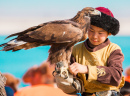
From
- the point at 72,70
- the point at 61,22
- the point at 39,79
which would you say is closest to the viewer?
the point at 72,70

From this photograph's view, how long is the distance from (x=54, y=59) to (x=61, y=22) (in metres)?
0.27

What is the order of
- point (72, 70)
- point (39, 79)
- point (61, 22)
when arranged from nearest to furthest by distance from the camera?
point (72, 70), point (61, 22), point (39, 79)

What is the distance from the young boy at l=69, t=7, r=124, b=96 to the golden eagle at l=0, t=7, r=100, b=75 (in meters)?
0.08

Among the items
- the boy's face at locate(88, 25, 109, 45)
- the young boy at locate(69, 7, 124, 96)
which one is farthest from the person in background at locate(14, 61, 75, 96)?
the boy's face at locate(88, 25, 109, 45)

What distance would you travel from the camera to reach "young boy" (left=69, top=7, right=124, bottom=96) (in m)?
1.76

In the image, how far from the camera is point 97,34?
1850 mm

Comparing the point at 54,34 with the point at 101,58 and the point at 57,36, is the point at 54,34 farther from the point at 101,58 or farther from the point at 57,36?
the point at 101,58

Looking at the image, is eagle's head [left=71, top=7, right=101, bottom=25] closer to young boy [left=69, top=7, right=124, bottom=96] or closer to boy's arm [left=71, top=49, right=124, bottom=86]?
young boy [left=69, top=7, right=124, bottom=96]

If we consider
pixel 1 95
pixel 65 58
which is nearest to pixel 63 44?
pixel 65 58

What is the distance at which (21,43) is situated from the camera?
5.63 ft

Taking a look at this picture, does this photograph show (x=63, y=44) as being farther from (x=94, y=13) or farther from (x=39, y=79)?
(x=39, y=79)

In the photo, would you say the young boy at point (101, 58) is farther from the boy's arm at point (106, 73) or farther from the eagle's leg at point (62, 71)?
the eagle's leg at point (62, 71)

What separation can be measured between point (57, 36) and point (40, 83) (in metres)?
2.88

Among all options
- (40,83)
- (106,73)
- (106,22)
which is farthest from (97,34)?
(40,83)
